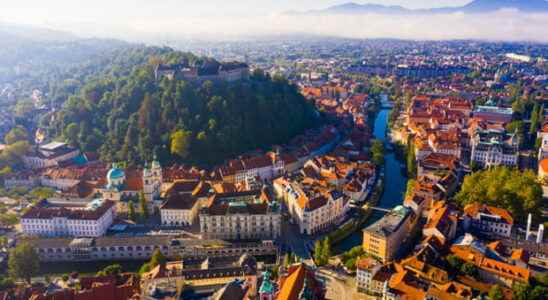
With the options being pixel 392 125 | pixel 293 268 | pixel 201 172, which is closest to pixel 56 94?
pixel 201 172

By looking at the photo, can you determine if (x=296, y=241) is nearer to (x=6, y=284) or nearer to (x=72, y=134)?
(x=6, y=284)

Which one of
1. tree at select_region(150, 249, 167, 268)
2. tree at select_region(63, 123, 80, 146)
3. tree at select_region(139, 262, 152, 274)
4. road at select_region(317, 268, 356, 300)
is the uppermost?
tree at select_region(63, 123, 80, 146)

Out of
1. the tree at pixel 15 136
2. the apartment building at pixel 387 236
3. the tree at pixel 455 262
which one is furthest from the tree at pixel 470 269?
the tree at pixel 15 136

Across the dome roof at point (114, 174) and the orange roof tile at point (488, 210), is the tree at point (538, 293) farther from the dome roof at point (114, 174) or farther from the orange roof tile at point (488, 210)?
the dome roof at point (114, 174)

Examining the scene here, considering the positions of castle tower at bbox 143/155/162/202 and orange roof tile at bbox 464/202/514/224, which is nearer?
orange roof tile at bbox 464/202/514/224

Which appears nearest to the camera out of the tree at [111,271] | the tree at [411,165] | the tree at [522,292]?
the tree at [522,292]

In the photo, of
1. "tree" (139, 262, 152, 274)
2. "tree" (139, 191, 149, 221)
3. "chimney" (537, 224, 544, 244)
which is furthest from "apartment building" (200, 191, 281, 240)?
"chimney" (537, 224, 544, 244)

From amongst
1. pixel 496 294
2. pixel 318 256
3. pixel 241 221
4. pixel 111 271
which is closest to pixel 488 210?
pixel 496 294

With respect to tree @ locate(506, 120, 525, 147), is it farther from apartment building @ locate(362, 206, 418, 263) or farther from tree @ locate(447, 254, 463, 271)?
tree @ locate(447, 254, 463, 271)

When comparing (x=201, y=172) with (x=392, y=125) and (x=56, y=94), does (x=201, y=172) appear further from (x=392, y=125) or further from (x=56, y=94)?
(x=56, y=94)
